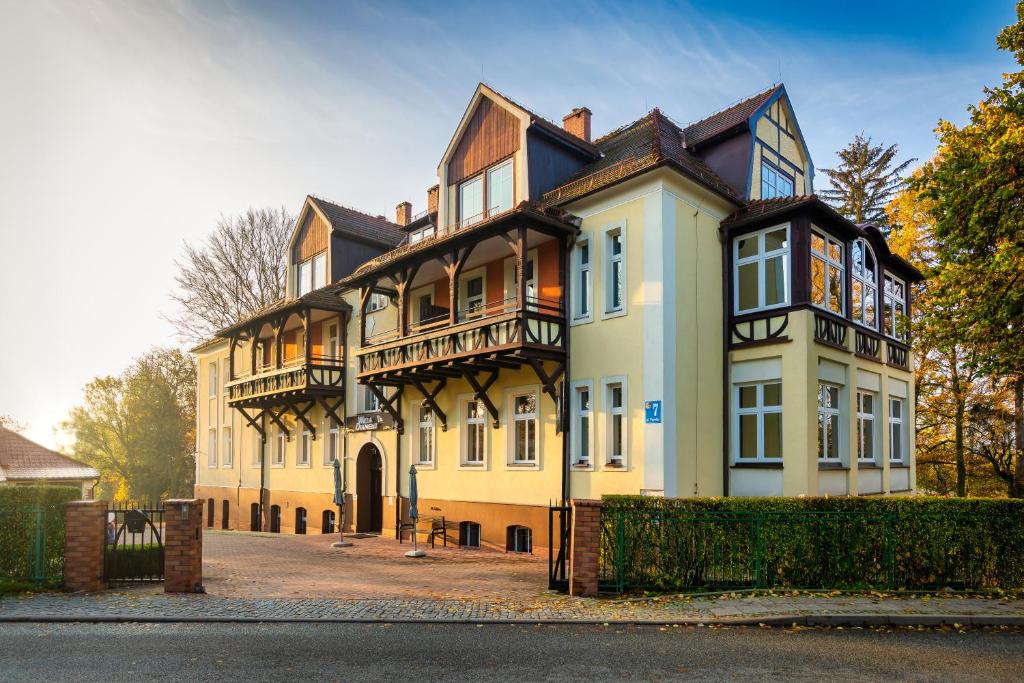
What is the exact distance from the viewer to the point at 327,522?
26.9 metres

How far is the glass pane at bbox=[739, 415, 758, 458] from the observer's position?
16.7 metres

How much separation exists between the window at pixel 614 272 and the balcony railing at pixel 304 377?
12.5 metres

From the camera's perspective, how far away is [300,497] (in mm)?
28641

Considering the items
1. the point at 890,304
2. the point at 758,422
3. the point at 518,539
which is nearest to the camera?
the point at 758,422

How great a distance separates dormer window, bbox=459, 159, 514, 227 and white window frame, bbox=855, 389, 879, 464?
1047cm

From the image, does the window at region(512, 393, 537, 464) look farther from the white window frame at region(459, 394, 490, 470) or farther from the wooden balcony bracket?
the wooden balcony bracket

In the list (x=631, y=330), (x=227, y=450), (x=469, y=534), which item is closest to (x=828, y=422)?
(x=631, y=330)

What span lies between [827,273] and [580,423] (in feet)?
22.8

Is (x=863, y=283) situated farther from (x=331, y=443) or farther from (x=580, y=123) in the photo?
(x=331, y=443)

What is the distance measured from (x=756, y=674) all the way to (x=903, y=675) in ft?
4.91

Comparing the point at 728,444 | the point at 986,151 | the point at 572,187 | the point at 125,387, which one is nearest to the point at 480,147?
the point at 572,187

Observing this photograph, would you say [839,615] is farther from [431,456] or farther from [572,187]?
[431,456]


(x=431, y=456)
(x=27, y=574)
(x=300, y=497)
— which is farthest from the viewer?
(x=300, y=497)

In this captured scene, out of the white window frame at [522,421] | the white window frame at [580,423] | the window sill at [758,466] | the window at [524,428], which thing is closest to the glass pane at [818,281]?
the window sill at [758,466]
